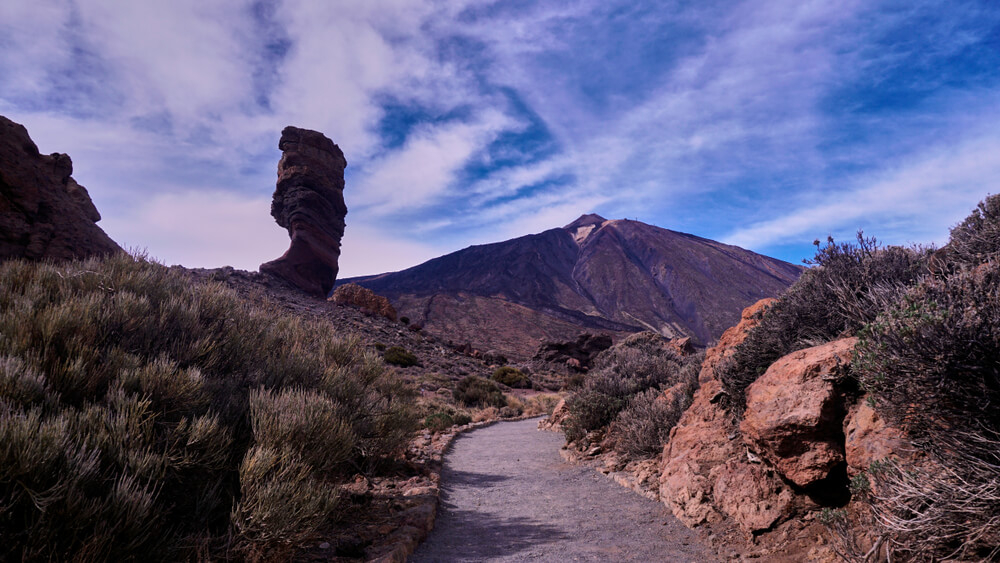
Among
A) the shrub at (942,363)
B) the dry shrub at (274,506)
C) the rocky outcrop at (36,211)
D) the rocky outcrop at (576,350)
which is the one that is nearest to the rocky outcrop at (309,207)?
the rocky outcrop at (576,350)

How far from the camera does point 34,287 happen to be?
453 centimetres

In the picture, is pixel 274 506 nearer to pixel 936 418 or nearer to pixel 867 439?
pixel 867 439

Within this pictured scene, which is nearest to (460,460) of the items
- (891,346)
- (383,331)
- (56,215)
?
(891,346)

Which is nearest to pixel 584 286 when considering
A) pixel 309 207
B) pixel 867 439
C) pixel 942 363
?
pixel 309 207

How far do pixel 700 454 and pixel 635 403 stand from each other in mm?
2999

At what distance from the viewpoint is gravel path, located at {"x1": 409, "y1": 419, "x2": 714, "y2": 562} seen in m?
4.21

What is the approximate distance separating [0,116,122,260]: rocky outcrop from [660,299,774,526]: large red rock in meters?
17.2

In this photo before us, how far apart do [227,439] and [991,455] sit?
4.87 metres

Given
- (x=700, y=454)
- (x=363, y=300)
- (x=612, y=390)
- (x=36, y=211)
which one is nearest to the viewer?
(x=700, y=454)

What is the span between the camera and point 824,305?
482 cm

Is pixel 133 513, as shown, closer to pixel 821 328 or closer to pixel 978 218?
pixel 821 328

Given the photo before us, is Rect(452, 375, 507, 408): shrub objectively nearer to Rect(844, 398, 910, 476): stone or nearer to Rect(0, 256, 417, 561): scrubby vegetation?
Rect(0, 256, 417, 561): scrubby vegetation

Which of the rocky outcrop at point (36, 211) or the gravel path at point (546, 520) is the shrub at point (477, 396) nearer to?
the gravel path at point (546, 520)

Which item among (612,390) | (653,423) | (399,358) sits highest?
(399,358)
